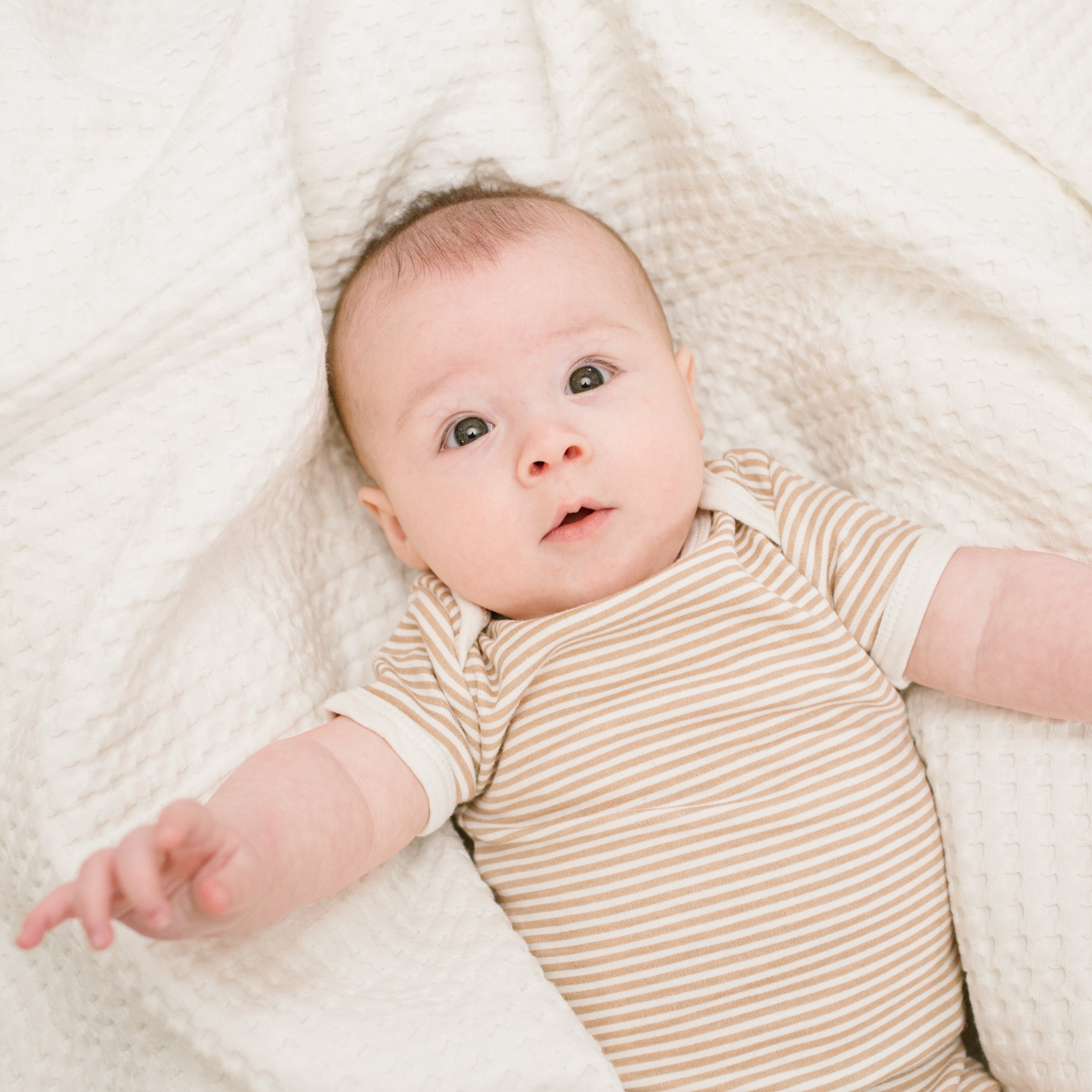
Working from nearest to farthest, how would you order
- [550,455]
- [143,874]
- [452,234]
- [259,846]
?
[143,874] < [259,846] < [550,455] < [452,234]

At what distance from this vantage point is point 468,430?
1133mm

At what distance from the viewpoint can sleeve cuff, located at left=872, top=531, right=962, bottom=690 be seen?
1.11 meters

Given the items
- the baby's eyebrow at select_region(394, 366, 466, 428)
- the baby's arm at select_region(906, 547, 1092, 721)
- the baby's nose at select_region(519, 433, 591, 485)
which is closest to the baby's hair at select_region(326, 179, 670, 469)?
the baby's eyebrow at select_region(394, 366, 466, 428)

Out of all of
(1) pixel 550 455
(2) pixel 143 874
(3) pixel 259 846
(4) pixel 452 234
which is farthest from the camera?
(4) pixel 452 234

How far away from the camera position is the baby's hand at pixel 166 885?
73cm

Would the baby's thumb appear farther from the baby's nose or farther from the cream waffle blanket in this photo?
the baby's nose

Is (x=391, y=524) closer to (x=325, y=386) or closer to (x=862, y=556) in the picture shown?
(x=325, y=386)

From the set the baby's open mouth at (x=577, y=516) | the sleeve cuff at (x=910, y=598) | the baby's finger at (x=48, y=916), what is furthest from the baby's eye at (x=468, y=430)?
the baby's finger at (x=48, y=916)

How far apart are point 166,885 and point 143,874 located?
3.1 inches

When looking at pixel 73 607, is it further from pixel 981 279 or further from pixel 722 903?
pixel 981 279

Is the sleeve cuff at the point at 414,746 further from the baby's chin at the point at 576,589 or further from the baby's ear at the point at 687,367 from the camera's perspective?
the baby's ear at the point at 687,367

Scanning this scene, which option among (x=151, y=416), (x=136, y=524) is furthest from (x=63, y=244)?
(x=136, y=524)

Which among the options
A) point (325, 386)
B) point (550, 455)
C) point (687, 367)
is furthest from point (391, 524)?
point (687, 367)

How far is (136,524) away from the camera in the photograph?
3.54 ft
